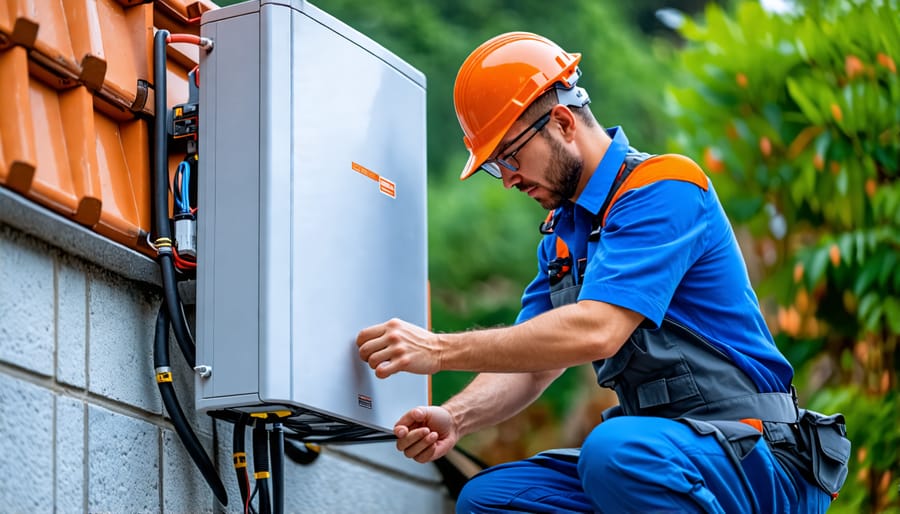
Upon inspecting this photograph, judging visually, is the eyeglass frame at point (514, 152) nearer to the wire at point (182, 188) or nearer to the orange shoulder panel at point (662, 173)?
the orange shoulder panel at point (662, 173)

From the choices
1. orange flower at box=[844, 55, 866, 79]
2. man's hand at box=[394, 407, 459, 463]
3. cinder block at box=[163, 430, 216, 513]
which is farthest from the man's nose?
orange flower at box=[844, 55, 866, 79]

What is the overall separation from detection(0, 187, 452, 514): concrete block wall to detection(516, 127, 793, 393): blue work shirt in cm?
106

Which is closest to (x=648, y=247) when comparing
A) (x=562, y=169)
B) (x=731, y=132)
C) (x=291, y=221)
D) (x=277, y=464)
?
(x=562, y=169)

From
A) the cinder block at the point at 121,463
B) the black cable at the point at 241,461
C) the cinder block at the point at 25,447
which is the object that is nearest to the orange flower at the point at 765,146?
the black cable at the point at 241,461

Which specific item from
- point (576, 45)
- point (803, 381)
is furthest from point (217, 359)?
point (576, 45)

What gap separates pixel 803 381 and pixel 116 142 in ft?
11.5

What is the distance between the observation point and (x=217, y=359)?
9.04ft

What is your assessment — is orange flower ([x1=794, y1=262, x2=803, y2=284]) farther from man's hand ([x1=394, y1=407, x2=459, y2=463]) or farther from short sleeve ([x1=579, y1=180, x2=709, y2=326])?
man's hand ([x1=394, y1=407, x2=459, y2=463])

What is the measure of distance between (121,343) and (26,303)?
333 mm

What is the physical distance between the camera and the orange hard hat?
10.2 ft

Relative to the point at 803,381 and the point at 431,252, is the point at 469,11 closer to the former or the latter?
the point at 431,252

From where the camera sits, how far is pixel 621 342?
2.83 metres

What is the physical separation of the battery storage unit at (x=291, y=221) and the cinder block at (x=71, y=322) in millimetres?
267

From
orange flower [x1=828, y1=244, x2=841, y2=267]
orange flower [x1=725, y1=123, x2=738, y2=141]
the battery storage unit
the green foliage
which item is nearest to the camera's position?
the battery storage unit
